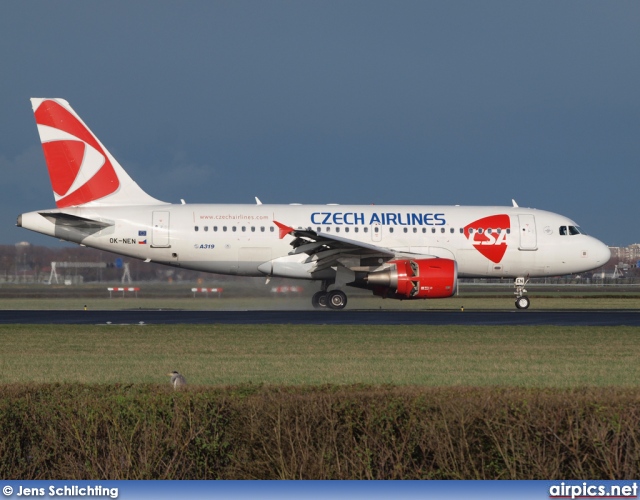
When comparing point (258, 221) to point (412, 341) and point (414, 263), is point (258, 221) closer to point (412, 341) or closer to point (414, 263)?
point (414, 263)

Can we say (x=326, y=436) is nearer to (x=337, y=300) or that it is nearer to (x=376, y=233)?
(x=337, y=300)

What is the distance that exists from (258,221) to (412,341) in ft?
50.3

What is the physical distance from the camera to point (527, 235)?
123 feet

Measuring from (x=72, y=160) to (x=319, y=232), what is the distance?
32.1 feet

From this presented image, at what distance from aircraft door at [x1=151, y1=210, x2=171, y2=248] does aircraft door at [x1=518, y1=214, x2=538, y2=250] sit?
541 inches

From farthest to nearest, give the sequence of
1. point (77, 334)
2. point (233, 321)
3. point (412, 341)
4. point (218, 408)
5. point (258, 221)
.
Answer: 1. point (258, 221)
2. point (233, 321)
3. point (77, 334)
4. point (412, 341)
5. point (218, 408)

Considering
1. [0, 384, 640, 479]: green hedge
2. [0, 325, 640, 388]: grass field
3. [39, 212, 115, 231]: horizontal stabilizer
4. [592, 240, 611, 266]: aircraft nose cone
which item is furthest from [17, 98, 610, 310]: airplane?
[0, 384, 640, 479]: green hedge

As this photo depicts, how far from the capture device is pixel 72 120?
3650cm

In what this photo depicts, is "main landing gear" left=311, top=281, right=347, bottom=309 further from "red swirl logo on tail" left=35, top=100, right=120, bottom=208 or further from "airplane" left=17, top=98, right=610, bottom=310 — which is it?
"red swirl logo on tail" left=35, top=100, right=120, bottom=208

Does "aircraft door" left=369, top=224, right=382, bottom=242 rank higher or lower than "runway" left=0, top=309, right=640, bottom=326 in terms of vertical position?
higher

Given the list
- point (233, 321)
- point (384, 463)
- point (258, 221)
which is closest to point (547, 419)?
point (384, 463)

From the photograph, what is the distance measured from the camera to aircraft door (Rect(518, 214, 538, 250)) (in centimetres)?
3738

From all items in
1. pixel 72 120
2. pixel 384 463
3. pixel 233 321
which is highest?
pixel 72 120

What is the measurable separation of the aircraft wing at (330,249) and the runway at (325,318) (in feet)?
7.72
